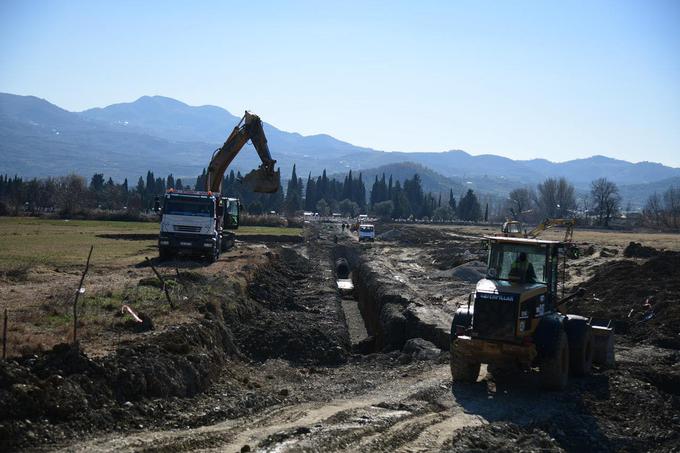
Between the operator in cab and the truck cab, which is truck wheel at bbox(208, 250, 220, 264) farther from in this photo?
the operator in cab

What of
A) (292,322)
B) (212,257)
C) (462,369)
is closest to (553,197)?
(212,257)

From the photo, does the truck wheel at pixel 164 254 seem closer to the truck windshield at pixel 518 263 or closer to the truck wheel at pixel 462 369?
the truck wheel at pixel 462 369

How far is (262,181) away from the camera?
123 feet

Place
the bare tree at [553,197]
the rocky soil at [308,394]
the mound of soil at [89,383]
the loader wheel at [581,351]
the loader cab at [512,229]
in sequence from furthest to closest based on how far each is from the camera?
the bare tree at [553,197] < the loader cab at [512,229] < the loader wheel at [581,351] < the rocky soil at [308,394] < the mound of soil at [89,383]

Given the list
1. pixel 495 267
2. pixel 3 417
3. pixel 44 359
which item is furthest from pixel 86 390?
pixel 495 267

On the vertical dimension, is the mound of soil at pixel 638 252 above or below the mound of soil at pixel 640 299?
above

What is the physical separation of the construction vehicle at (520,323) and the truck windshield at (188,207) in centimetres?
2080

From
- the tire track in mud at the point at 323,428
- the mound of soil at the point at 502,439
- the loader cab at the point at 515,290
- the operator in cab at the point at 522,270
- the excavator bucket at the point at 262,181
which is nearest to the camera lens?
the tire track in mud at the point at 323,428

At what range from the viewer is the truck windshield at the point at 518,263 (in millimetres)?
15383

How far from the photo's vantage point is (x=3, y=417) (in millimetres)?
9719

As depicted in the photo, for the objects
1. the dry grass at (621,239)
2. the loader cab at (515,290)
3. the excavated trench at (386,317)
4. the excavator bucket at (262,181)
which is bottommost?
the excavated trench at (386,317)

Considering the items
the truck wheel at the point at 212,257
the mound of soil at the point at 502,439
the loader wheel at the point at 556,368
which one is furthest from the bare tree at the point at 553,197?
the mound of soil at the point at 502,439

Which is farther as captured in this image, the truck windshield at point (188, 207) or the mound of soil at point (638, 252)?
the mound of soil at point (638, 252)

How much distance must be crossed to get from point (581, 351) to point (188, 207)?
22789mm
